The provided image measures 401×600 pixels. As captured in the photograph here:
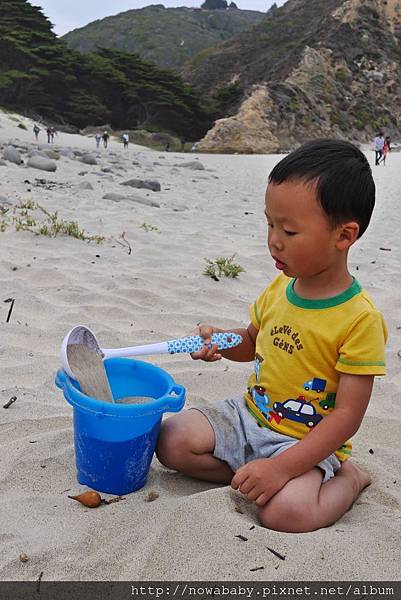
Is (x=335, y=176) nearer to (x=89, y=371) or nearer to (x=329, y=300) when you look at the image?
(x=329, y=300)

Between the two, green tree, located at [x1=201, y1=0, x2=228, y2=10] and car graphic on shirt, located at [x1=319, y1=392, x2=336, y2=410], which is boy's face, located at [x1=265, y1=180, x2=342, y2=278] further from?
green tree, located at [x1=201, y1=0, x2=228, y2=10]

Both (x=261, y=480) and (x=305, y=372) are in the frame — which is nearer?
(x=261, y=480)

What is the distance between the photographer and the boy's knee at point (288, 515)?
148 centimetres

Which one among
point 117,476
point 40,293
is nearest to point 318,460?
point 117,476

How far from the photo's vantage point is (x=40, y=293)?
3133 mm

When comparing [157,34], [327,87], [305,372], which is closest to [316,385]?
[305,372]

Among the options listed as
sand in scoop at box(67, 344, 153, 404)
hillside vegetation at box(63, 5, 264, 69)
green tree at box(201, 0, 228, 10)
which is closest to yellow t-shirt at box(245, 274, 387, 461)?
sand in scoop at box(67, 344, 153, 404)

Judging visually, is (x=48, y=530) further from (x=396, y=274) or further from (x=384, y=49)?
(x=384, y=49)

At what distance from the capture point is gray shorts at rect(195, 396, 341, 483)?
167 cm

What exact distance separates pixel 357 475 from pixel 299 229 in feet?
2.42

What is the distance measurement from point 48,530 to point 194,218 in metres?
4.55

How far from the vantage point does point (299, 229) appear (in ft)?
5.07

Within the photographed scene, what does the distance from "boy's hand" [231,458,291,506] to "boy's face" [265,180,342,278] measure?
0.51 metres

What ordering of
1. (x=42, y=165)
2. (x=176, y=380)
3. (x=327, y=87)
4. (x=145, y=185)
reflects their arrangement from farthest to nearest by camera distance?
(x=327, y=87), (x=42, y=165), (x=145, y=185), (x=176, y=380)
